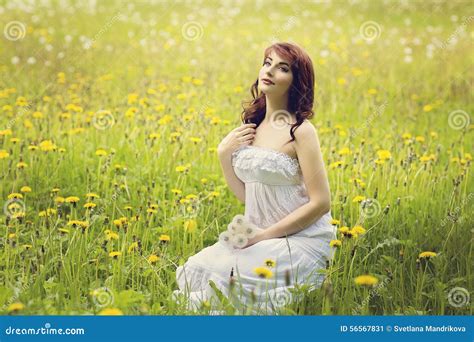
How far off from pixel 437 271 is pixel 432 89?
308 centimetres

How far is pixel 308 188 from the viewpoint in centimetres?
284

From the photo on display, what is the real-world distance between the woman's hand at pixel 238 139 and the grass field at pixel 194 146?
17.5 inches

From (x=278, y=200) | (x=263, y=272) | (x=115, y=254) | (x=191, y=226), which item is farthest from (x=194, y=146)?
(x=263, y=272)

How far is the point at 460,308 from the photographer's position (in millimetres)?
2973

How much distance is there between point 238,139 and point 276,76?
333 mm

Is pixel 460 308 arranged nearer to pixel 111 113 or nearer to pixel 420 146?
pixel 420 146

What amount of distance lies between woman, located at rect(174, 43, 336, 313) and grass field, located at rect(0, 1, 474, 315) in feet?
0.37

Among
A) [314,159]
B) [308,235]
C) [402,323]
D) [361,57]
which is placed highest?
[361,57]

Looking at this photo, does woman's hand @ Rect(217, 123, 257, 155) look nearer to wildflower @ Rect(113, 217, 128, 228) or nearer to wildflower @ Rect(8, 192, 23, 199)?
wildflower @ Rect(113, 217, 128, 228)

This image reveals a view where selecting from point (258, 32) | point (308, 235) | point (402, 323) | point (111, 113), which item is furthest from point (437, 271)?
point (258, 32)

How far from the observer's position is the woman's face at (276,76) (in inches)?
114

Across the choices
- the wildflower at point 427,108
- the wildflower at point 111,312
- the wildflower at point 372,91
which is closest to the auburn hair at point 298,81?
the wildflower at point 111,312

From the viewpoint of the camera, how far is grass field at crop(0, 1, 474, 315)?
119 inches

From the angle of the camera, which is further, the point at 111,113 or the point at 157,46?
the point at 157,46
